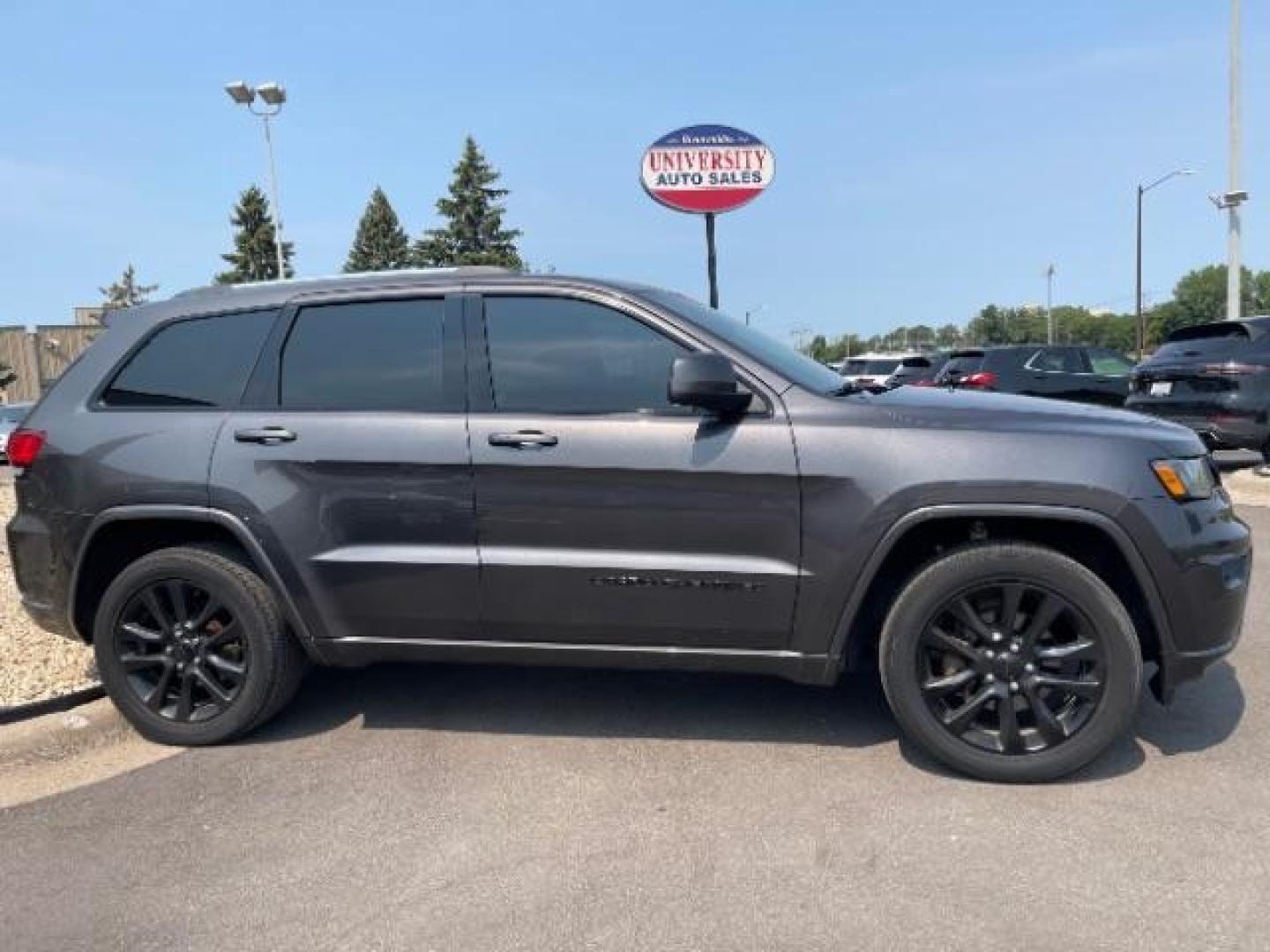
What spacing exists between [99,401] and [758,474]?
271 centimetres

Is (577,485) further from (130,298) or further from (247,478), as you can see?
(130,298)

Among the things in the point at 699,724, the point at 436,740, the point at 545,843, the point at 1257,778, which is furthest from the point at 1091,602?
the point at 436,740

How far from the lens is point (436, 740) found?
13.1 ft

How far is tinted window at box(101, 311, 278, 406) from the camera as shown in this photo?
13.0 feet

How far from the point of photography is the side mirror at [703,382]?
333cm

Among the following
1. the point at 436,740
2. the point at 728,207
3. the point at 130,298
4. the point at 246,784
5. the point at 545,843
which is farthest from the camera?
the point at 130,298

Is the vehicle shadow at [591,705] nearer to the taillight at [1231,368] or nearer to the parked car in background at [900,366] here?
the taillight at [1231,368]

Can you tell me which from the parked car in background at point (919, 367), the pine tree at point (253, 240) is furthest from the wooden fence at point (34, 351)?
the parked car in background at point (919, 367)

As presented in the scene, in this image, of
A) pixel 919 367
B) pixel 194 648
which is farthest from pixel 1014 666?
pixel 919 367

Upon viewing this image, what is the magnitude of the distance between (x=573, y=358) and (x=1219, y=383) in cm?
844

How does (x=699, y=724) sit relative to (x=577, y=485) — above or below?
below

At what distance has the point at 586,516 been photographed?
3.56 meters

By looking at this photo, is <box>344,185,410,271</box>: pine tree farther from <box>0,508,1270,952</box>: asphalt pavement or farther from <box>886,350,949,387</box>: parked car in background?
<box>0,508,1270,952</box>: asphalt pavement

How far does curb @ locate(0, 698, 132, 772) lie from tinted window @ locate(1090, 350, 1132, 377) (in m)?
13.6
